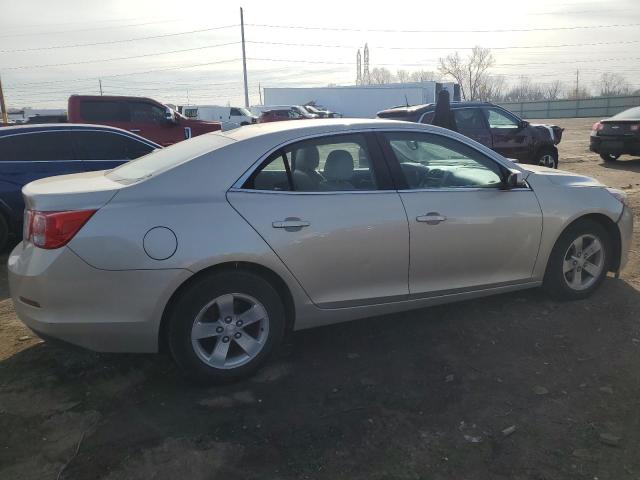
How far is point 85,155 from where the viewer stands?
6.98m

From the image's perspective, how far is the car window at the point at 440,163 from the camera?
387cm

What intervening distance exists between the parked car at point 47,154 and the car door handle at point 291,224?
4.51 metres

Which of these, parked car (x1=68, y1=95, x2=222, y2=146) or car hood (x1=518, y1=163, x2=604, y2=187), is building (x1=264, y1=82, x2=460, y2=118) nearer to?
parked car (x1=68, y1=95, x2=222, y2=146)

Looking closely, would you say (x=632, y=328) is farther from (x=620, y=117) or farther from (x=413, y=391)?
(x=620, y=117)

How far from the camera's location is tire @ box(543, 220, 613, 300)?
4383 millimetres

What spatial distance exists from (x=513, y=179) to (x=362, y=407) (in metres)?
2.06

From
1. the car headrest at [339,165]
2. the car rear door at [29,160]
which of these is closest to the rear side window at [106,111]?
the car rear door at [29,160]

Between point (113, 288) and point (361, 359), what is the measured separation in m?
1.68

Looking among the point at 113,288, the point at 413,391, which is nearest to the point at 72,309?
the point at 113,288

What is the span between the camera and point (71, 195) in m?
3.11

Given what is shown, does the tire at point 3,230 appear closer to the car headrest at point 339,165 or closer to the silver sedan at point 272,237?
the silver sedan at point 272,237

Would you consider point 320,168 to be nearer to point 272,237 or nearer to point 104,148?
point 272,237

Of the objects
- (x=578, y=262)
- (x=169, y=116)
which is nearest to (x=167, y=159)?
(x=578, y=262)

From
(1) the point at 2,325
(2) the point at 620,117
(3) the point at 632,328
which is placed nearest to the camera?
(3) the point at 632,328
